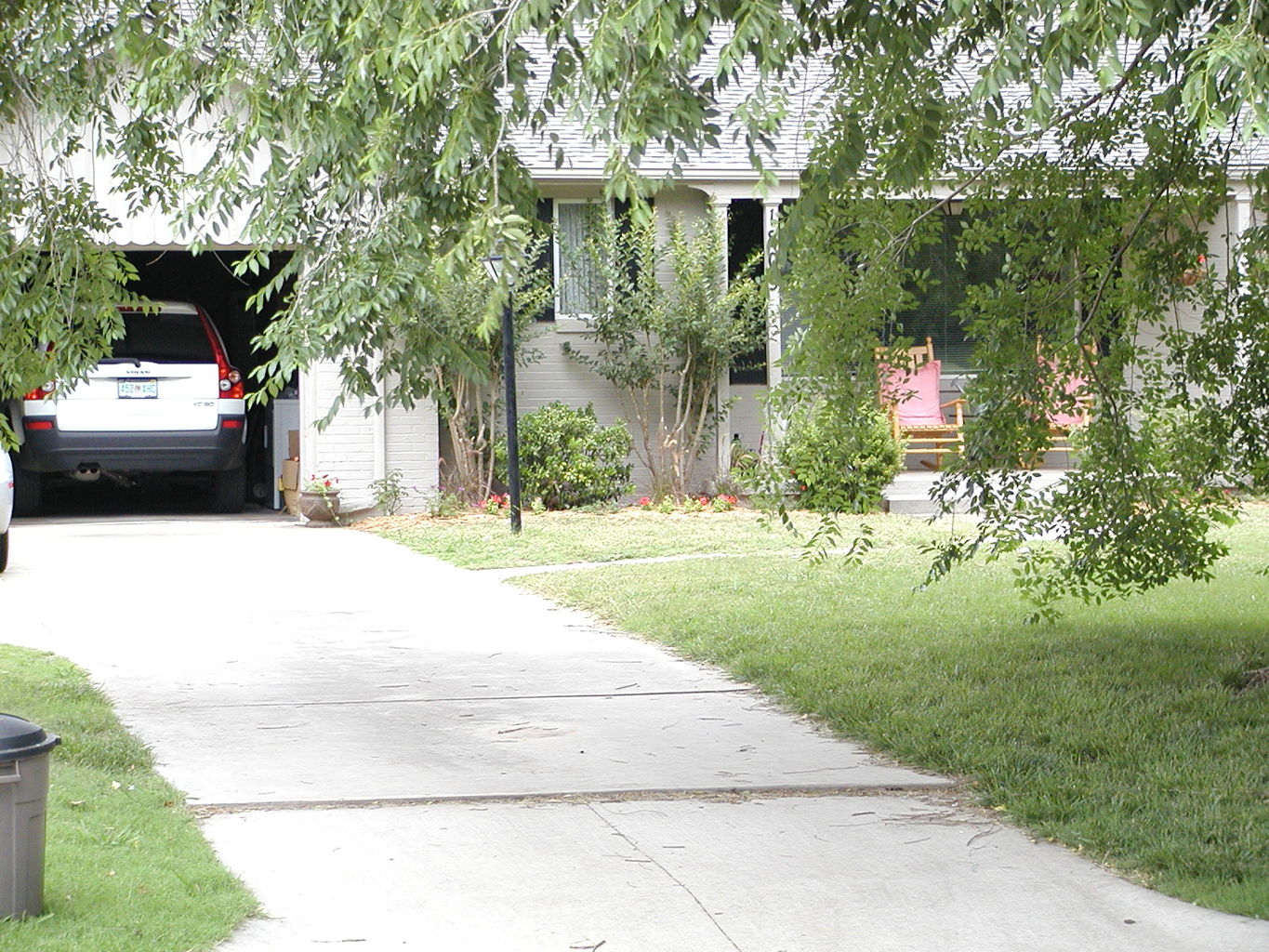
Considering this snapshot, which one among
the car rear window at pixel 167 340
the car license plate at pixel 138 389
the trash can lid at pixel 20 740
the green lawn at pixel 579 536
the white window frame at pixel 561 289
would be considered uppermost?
the white window frame at pixel 561 289

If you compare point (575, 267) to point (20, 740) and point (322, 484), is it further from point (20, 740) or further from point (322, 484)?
point (20, 740)

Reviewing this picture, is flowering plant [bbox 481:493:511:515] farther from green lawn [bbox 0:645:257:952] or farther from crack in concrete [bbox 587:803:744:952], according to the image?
crack in concrete [bbox 587:803:744:952]

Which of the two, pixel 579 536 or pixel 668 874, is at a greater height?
pixel 579 536

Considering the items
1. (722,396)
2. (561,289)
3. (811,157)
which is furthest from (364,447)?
(811,157)

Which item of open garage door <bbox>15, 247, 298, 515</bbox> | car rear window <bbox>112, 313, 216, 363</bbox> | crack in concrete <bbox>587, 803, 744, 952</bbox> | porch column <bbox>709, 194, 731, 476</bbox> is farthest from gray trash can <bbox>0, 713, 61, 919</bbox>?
porch column <bbox>709, 194, 731, 476</bbox>

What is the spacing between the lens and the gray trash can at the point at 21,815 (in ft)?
12.6

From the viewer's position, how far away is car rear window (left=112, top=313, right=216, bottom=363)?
15.2 meters

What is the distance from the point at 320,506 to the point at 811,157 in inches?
391

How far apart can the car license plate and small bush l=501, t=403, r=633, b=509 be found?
11.9ft

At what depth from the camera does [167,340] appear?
1535 centimetres

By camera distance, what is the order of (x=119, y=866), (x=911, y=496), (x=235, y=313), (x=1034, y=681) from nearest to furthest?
(x=119, y=866) < (x=1034, y=681) < (x=911, y=496) < (x=235, y=313)

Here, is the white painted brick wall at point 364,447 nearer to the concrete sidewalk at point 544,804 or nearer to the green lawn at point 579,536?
the green lawn at point 579,536

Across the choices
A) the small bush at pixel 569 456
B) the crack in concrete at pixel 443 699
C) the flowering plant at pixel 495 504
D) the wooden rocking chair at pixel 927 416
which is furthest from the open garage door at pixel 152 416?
the crack in concrete at pixel 443 699

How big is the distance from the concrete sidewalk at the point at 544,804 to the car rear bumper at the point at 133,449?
17.6 feet
